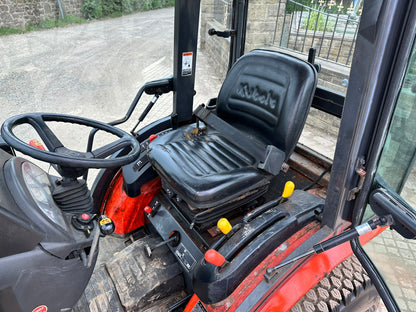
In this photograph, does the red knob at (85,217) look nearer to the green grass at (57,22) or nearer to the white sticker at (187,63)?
the white sticker at (187,63)

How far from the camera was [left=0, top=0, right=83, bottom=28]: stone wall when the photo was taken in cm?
455

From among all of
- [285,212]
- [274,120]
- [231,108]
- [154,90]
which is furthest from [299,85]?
[154,90]

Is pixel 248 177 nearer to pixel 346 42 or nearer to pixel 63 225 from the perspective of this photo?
pixel 63 225

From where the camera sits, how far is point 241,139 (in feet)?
5.68

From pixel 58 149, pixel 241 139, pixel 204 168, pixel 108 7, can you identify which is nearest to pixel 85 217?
pixel 58 149

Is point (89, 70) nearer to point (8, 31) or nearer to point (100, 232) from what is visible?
point (8, 31)

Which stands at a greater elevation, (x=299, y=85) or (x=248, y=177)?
(x=299, y=85)

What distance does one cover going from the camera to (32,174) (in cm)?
128

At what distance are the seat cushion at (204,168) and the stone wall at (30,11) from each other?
3.72 meters

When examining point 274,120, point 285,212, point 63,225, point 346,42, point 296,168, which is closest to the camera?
point 63,225

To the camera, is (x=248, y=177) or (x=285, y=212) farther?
(x=248, y=177)

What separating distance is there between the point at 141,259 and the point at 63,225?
2.00ft

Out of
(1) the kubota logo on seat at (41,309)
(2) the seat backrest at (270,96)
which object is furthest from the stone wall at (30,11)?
(1) the kubota logo on seat at (41,309)

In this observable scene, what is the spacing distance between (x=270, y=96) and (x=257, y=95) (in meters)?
0.10
